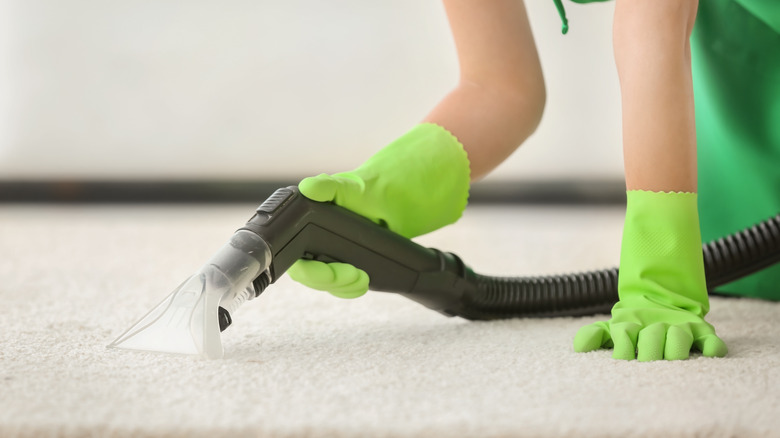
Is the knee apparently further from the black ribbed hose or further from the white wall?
the white wall

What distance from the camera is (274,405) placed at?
56cm

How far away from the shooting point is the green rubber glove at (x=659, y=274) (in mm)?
723

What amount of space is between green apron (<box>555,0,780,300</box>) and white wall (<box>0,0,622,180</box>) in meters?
1.05

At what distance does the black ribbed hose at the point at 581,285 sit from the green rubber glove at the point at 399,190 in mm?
90

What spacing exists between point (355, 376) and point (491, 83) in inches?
16.9

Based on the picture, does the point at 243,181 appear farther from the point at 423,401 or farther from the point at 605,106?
the point at 423,401

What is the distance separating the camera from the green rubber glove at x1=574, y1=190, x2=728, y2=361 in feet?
2.37

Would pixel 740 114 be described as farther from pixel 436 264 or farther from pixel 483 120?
pixel 436 264

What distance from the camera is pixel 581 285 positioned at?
35.9 inches

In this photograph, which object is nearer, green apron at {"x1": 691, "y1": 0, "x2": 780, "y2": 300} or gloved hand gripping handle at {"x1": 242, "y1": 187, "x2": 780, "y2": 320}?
gloved hand gripping handle at {"x1": 242, "y1": 187, "x2": 780, "y2": 320}

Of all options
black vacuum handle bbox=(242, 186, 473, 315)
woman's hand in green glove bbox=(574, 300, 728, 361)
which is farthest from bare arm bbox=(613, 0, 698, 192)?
black vacuum handle bbox=(242, 186, 473, 315)

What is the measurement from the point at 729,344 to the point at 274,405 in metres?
0.44

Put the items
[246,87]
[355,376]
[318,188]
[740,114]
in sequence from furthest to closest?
1. [246,87]
2. [740,114]
3. [318,188]
4. [355,376]

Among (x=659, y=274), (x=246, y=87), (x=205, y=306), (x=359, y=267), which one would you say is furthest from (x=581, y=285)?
(x=246, y=87)
